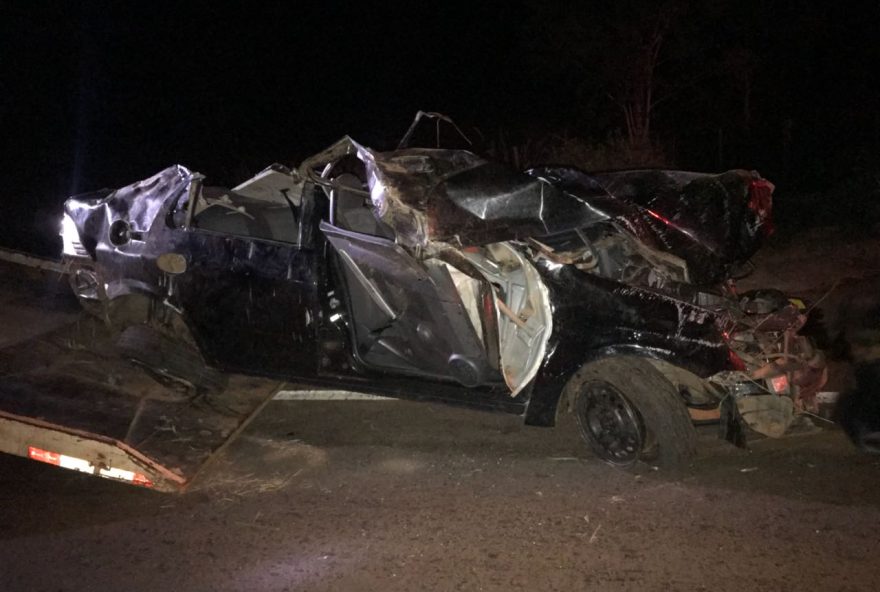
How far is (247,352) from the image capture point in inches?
223

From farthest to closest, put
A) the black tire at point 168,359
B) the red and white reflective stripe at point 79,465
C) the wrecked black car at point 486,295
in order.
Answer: the black tire at point 168,359, the wrecked black car at point 486,295, the red and white reflective stripe at point 79,465

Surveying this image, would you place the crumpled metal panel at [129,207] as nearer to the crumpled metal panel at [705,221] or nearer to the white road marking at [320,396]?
the white road marking at [320,396]

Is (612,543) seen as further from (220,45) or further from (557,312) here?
(220,45)

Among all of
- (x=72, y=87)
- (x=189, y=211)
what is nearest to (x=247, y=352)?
(x=189, y=211)

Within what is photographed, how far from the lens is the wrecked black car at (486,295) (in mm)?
4707

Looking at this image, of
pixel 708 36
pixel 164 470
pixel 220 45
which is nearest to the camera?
pixel 164 470

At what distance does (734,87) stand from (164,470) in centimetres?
1843

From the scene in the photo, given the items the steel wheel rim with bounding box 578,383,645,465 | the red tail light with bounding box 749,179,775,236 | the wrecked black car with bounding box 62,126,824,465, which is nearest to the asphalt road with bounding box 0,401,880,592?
Result: the steel wheel rim with bounding box 578,383,645,465

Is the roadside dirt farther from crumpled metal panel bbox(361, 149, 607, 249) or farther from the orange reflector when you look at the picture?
crumpled metal panel bbox(361, 149, 607, 249)

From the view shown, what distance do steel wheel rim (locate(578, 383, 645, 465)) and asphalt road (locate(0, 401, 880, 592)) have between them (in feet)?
0.43

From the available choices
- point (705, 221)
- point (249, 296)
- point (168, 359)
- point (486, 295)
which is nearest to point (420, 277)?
point (486, 295)

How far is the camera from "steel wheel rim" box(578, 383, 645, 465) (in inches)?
187

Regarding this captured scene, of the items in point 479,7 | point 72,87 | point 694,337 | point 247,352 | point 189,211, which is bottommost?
point 247,352

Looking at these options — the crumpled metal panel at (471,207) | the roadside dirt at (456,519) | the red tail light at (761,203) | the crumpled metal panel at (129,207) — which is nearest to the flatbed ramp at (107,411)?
the roadside dirt at (456,519)
